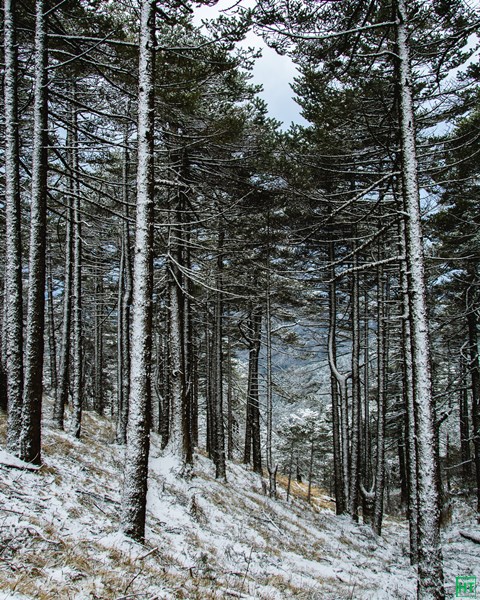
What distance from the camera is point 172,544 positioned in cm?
651

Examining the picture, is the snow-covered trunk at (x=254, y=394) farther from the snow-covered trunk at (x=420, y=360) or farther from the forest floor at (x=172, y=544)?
the snow-covered trunk at (x=420, y=360)

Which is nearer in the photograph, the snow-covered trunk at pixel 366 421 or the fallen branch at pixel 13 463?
the fallen branch at pixel 13 463

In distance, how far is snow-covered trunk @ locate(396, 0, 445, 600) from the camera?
5125mm

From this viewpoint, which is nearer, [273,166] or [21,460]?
[21,460]

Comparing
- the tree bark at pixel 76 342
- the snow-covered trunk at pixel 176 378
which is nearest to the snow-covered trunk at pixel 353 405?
the snow-covered trunk at pixel 176 378

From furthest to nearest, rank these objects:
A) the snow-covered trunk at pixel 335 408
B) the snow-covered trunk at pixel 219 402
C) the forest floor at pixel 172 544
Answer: the snow-covered trunk at pixel 335 408
the snow-covered trunk at pixel 219 402
the forest floor at pixel 172 544

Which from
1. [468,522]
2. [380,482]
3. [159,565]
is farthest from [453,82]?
[468,522]

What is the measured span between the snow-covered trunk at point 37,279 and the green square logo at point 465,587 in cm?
858

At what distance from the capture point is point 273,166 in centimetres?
1172

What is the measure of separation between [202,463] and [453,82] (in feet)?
50.0

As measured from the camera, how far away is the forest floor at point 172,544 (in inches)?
149

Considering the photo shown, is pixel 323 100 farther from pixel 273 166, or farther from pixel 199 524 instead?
pixel 199 524

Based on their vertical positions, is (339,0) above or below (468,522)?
above

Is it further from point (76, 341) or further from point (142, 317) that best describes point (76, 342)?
point (142, 317)
